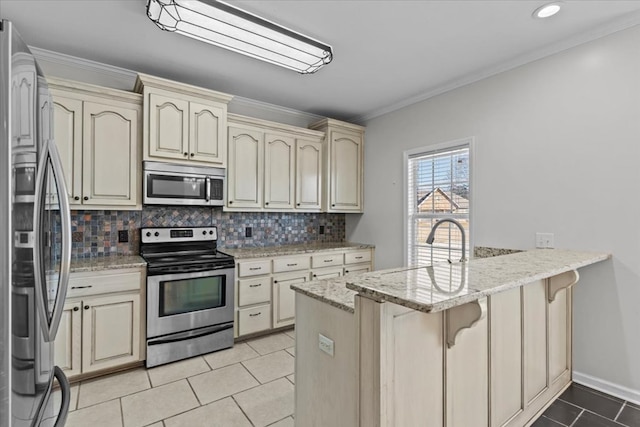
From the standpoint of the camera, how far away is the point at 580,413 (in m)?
2.00

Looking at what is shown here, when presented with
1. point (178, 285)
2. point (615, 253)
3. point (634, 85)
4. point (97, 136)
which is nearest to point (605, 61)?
point (634, 85)

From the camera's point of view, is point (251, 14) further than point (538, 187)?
No

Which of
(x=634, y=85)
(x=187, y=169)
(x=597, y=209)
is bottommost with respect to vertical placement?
(x=597, y=209)

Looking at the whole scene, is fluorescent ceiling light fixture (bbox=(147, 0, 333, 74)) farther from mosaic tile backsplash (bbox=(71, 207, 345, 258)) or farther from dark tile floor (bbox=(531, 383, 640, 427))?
dark tile floor (bbox=(531, 383, 640, 427))

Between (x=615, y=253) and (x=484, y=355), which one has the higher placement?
(x=615, y=253)

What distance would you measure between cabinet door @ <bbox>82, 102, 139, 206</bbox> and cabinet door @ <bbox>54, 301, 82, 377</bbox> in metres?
0.86

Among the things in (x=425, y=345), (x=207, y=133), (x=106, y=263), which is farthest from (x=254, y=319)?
(x=425, y=345)

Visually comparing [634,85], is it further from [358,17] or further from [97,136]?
[97,136]

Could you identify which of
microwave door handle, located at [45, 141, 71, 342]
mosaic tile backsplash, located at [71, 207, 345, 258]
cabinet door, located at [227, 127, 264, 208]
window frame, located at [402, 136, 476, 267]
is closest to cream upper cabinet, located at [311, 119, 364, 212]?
mosaic tile backsplash, located at [71, 207, 345, 258]

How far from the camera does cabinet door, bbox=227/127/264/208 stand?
130 inches

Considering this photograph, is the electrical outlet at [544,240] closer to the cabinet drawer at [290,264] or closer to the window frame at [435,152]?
the window frame at [435,152]

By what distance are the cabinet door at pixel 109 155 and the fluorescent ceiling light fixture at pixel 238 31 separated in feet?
3.26

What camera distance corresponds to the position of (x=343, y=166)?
409 cm

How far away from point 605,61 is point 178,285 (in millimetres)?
3729
